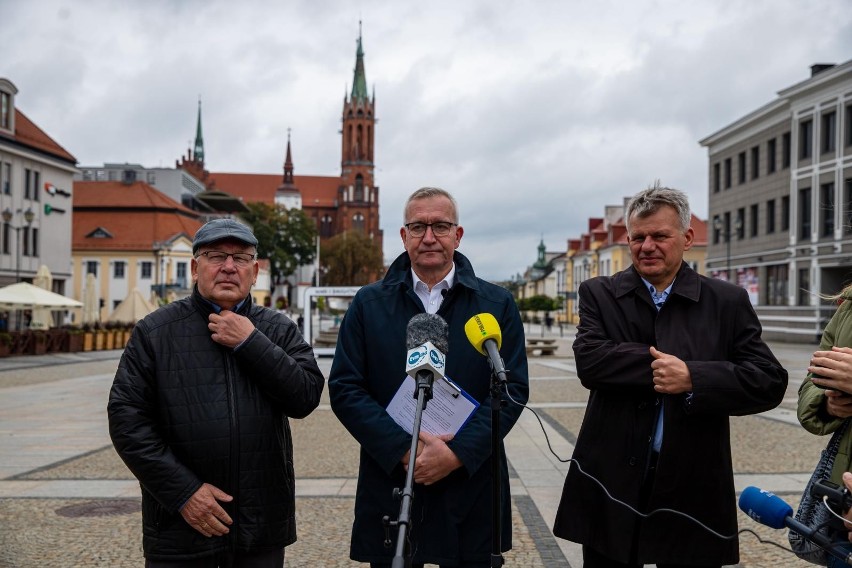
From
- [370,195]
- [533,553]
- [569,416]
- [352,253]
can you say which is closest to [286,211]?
[352,253]

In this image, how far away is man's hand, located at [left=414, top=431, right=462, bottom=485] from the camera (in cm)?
319

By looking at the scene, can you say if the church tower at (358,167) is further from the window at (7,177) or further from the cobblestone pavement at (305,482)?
the cobblestone pavement at (305,482)

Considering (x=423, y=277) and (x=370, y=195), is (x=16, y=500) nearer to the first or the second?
(x=423, y=277)

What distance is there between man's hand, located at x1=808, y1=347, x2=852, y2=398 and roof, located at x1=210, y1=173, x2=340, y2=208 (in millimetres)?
149400

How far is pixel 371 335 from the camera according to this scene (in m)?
3.52

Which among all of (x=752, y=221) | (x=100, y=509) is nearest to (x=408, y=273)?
(x=100, y=509)

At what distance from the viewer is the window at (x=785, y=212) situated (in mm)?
42750

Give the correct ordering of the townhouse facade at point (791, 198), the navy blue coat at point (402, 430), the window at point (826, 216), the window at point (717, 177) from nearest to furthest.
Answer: the navy blue coat at point (402, 430) → the townhouse facade at point (791, 198) → the window at point (826, 216) → the window at point (717, 177)

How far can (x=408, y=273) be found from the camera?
3646 mm

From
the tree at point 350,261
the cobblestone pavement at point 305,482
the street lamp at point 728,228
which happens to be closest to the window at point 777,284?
the street lamp at point 728,228

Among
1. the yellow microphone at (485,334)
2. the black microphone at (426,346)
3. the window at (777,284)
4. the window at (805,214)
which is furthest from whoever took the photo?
the window at (777,284)

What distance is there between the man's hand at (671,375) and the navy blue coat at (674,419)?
0.03 m

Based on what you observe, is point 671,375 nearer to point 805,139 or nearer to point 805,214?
point 805,214

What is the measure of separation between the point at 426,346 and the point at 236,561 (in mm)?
1293
